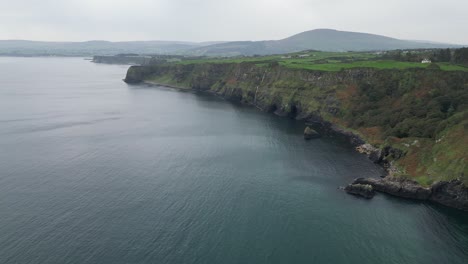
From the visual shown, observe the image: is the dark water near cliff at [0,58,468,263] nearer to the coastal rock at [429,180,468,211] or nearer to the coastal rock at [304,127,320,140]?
the coastal rock at [429,180,468,211]

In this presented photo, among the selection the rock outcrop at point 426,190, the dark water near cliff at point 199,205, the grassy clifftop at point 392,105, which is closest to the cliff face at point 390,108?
the grassy clifftop at point 392,105

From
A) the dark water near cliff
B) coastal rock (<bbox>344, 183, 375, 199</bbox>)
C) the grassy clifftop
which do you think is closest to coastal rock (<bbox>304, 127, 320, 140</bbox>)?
the dark water near cliff

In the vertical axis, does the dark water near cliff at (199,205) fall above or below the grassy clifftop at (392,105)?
below

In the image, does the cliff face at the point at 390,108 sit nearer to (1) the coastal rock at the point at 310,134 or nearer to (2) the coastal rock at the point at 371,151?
(2) the coastal rock at the point at 371,151

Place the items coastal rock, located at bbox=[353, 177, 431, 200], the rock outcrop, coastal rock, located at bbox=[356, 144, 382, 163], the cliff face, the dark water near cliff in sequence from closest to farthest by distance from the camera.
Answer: the dark water near cliff → the rock outcrop → coastal rock, located at bbox=[353, 177, 431, 200] → the cliff face → coastal rock, located at bbox=[356, 144, 382, 163]

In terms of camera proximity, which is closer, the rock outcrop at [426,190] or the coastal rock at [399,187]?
the rock outcrop at [426,190]

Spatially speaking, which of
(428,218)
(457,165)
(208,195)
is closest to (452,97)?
(457,165)

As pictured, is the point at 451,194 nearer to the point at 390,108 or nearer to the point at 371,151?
the point at 371,151

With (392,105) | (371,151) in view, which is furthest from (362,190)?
(392,105)
